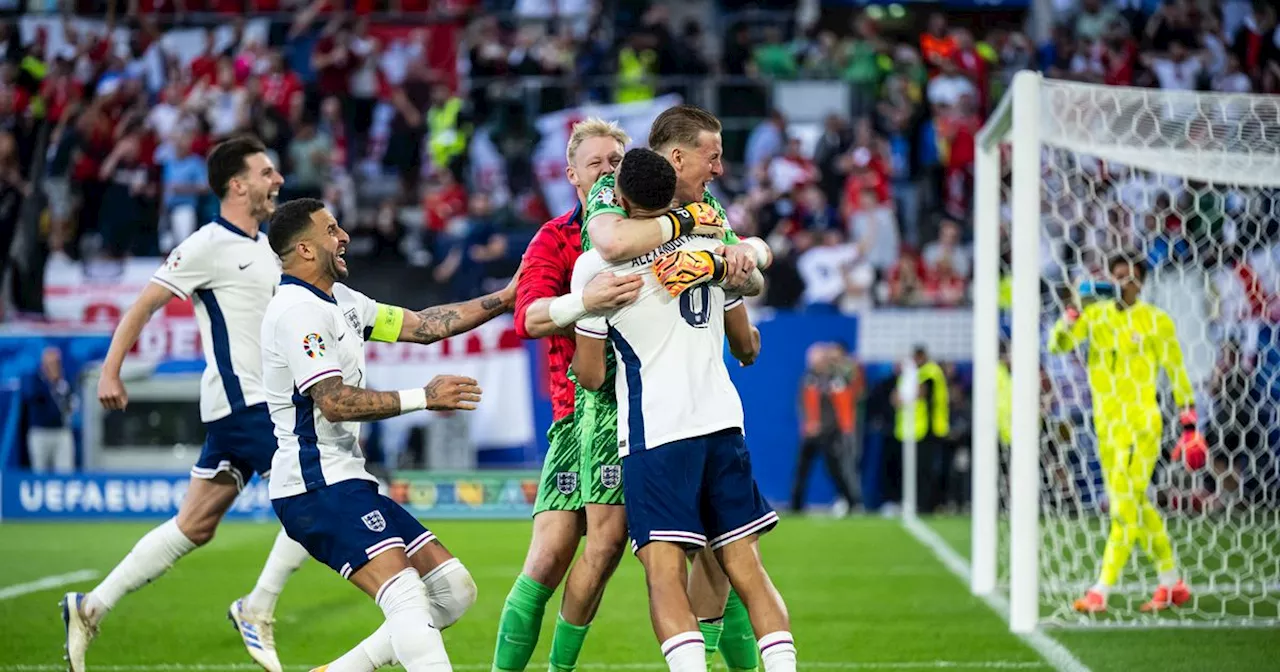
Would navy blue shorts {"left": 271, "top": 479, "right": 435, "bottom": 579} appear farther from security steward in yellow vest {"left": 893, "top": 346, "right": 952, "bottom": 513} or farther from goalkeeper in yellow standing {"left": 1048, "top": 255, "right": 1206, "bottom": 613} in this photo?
security steward in yellow vest {"left": 893, "top": 346, "right": 952, "bottom": 513}

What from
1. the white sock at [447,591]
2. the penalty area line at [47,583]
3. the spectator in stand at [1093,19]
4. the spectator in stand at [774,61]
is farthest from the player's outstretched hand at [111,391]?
the spectator in stand at [1093,19]

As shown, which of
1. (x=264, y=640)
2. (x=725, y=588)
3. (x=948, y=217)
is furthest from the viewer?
(x=948, y=217)

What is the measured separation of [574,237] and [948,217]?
51.4ft

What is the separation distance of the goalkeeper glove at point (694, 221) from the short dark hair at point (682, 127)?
0.23m

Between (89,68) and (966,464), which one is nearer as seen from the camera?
(966,464)

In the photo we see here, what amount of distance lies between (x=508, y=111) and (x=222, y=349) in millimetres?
14978

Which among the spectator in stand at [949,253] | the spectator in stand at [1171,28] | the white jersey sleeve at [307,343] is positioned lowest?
the white jersey sleeve at [307,343]

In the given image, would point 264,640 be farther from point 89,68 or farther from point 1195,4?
point 1195,4

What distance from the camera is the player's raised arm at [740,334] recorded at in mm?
5363

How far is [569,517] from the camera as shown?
5.88 m

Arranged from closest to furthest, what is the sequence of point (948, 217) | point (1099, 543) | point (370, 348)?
point (1099, 543), point (370, 348), point (948, 217)

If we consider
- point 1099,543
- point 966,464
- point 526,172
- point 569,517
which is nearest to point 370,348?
point 526,172

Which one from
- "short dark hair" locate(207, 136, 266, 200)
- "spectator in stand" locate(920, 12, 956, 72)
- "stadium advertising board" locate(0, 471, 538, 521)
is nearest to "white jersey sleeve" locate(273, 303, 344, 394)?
"short dark hair" locate(207, 136, 266, 200)

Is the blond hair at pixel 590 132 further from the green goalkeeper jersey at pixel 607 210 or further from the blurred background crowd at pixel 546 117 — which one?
the blurred background crowd at pixel 546 117
